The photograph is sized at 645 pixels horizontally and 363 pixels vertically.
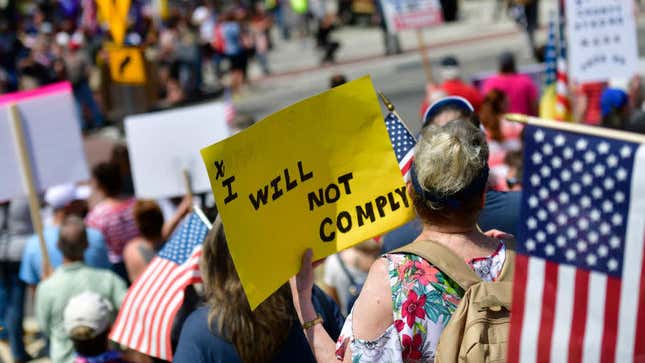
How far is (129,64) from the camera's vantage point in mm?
11016

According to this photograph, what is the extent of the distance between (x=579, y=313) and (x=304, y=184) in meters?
1.10

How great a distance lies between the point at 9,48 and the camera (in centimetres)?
2039

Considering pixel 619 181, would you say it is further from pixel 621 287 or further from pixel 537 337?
pixel 537 337

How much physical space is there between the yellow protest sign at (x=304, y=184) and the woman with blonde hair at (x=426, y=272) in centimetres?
18

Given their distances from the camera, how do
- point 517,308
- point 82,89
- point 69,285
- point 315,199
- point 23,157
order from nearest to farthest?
point 517,308 → point 315,199 → point 69,285 → point 23,157 → point 82,89

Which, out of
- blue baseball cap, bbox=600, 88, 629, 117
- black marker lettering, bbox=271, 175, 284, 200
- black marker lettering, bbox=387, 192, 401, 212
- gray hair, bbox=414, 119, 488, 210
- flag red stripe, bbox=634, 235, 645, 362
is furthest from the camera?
blue baseball cap, bbox=600, 88, 629, 117

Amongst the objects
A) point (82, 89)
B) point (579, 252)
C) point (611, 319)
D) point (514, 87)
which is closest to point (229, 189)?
point (579, 252)

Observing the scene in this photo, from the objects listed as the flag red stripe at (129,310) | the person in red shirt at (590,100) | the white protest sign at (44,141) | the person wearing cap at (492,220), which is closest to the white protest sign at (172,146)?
the white protest sign at (44,141)

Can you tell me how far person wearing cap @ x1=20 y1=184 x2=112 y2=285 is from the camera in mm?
6223

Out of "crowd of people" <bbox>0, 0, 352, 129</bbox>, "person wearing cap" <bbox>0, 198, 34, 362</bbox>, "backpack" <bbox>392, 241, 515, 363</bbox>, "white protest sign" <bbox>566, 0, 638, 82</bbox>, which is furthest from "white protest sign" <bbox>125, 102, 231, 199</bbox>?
"crowd of people" <bbox>0, 0, 352, 129</bbox>

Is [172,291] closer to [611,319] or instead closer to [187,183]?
[187,183]

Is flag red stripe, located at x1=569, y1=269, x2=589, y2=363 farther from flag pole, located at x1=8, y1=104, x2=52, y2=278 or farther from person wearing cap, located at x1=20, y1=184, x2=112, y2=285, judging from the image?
flag pole, located at x1=8, y1=104, x2=52, y2=278

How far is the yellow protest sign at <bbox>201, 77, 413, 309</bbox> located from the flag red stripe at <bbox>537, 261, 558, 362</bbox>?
36.7 inches

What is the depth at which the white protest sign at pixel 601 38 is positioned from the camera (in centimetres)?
831
